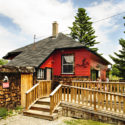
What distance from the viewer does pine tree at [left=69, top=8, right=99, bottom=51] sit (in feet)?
99.2

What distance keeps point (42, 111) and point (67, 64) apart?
634 cm

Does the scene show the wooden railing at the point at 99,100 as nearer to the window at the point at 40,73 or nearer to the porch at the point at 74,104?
the porch at the point at 74,104

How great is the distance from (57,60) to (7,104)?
6.72 meters

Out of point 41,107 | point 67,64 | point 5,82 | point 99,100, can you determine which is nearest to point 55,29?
point 67,64

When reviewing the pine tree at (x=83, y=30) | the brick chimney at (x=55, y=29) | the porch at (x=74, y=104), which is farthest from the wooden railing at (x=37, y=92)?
the pine tree at (x=83, y=30)

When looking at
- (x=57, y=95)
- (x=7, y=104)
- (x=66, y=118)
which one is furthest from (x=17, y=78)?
(x=66, y=118)

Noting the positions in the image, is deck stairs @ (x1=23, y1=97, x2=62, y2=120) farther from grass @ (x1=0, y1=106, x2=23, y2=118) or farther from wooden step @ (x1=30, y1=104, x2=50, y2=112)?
grass @ (x1=0, y1=106, x2=23, y2=118)

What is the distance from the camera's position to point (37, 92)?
30.1 ft

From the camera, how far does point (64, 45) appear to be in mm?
13562

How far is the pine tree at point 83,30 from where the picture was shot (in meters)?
30.2

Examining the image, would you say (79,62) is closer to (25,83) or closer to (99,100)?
(25,83)

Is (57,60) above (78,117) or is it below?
above

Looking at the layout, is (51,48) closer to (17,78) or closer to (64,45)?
(64,45)

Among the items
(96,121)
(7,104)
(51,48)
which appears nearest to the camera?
(96,121)
